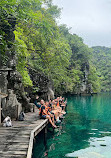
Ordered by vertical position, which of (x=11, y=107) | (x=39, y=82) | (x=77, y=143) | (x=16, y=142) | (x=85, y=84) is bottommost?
(x=77, y=143)

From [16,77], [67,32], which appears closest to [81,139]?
[16,77]

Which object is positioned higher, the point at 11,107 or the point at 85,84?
the point at 85,84

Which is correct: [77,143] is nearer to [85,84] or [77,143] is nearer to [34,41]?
[34,41]

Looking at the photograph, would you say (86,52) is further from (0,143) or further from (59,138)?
(0,143)

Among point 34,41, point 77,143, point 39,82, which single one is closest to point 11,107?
point 77,143

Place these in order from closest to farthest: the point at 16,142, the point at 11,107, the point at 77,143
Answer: the point at 16,142 < the point at 77,143 < the point at 11,107

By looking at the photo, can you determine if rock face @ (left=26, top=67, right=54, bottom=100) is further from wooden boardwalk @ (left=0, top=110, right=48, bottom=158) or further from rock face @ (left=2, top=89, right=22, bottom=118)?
wooden boardwalk @ (left=0, top=110, right=48, bottom=158)

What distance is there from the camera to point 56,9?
45125 mm

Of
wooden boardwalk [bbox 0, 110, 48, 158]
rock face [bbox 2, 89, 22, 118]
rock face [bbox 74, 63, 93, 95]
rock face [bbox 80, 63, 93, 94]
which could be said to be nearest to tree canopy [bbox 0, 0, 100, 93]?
rock face [bbox 2, 89, 22, 118]

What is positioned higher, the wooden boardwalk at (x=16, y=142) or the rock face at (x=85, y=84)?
the rock face at (x=85, y=84)

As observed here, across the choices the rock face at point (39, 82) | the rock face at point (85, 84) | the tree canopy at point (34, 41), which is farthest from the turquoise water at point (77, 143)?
the rock face at point (85, 84)

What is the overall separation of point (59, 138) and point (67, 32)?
183 ft

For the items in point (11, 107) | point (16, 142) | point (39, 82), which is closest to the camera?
point (16, 142)

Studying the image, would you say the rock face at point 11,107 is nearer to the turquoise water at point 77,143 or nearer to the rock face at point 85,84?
the turquoise water at point 77,143
